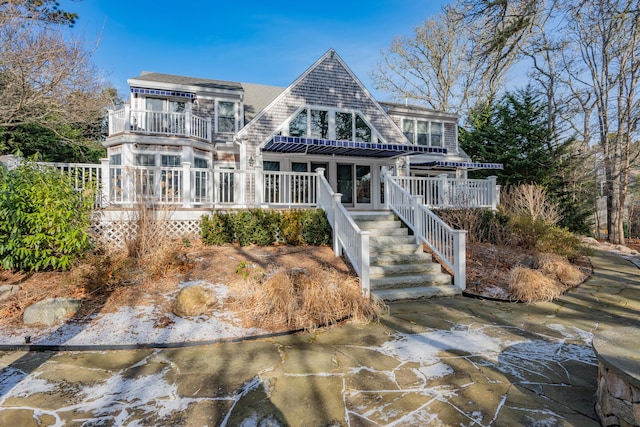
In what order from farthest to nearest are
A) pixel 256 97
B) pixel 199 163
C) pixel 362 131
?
1. pixel 256 97
2. pixel 199 163
3. pixel 362 131

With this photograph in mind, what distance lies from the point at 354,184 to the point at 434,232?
21.4 ft

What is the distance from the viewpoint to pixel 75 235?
555 centimetres

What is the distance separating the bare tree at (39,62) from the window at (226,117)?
5656 millimetres

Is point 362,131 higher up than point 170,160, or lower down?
higher up

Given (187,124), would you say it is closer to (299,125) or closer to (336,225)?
(299,125)

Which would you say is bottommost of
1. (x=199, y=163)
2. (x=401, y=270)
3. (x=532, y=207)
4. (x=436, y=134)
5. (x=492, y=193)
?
(x=401, y=270)

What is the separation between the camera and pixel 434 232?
7207mm

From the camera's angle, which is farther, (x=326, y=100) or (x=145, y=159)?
(x=145, y=159)

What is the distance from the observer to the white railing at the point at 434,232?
254 inches

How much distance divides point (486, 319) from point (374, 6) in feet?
41.2

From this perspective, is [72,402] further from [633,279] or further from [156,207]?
[633,279]

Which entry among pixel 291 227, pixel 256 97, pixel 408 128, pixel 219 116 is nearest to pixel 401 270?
pixel 291 227

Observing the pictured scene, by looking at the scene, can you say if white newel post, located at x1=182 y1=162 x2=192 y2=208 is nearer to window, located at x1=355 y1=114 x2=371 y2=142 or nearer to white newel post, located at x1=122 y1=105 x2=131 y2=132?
white newel post, located at x1=122 y1=105 x2=131 y2=132

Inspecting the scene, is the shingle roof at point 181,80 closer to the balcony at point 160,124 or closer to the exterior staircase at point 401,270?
the balcony at point 160,124
